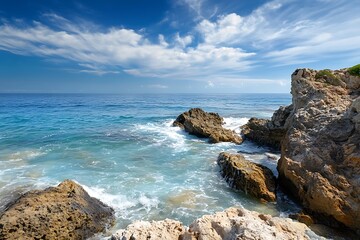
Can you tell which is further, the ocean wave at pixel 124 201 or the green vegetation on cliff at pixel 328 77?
the green vegetation on cliff at pixel 328 77

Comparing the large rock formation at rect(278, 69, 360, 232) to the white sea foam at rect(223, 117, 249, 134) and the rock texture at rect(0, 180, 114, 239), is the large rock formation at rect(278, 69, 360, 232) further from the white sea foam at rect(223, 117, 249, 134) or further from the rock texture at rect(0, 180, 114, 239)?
the white sea foam at rect(223, 117, 249, 134)

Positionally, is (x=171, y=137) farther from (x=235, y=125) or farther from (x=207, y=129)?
(x=235, y=125)

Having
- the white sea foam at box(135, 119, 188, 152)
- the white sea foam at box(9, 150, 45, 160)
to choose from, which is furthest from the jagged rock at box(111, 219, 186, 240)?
the white sea foam at box(9, 150, 45, 160)

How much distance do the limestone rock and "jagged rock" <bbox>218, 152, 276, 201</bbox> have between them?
4992 mm

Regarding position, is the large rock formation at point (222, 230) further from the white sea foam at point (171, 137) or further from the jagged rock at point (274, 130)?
the jagged rock at point (274, 130)

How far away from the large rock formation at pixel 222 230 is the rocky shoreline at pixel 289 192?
23mm

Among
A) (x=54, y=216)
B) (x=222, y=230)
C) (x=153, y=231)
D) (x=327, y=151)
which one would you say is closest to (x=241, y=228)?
(x=222, y=230)

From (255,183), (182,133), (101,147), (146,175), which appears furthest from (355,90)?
(101,147)

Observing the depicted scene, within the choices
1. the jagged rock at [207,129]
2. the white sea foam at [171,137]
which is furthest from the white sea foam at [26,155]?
the jagged rock at [207,129]

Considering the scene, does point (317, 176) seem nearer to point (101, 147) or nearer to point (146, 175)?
point (146, 175)

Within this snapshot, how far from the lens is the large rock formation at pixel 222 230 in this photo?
17.4 ft

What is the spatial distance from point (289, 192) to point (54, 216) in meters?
10.0

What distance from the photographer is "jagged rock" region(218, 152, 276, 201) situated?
36.8ft

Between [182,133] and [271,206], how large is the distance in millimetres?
17306
